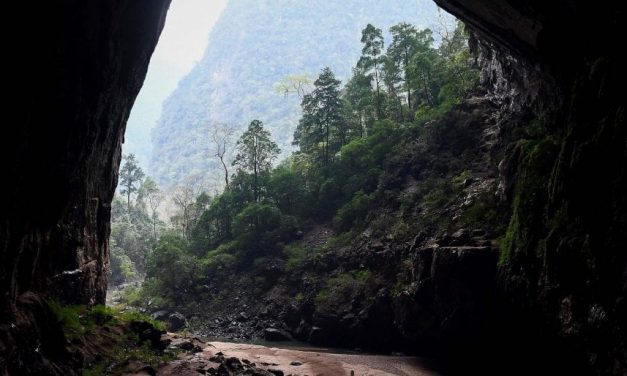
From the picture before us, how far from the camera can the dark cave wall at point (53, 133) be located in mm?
11940

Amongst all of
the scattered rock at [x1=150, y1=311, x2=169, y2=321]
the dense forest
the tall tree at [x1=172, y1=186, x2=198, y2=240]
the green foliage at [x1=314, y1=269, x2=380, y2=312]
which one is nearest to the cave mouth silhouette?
the dense forest

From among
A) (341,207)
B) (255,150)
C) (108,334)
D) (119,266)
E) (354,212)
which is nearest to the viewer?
(108,334)

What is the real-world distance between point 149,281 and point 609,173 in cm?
4742

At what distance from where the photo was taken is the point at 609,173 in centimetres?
1405

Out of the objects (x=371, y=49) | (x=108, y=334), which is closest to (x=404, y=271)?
(x=108, y=334)

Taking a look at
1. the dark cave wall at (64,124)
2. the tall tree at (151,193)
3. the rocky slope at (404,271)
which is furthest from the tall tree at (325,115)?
the tall tree at (151,193)

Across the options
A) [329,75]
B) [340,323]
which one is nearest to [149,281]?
[340,323]

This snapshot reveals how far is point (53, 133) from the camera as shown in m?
14.6

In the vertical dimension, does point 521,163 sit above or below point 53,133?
above

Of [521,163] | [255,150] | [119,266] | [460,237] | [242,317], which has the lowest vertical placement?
[242,317]

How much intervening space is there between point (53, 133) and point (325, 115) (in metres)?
49.7

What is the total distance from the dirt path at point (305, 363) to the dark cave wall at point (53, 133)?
6.02 m

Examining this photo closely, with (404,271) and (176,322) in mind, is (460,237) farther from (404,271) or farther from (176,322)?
(176,322)

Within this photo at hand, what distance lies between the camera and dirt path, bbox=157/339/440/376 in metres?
20.7
